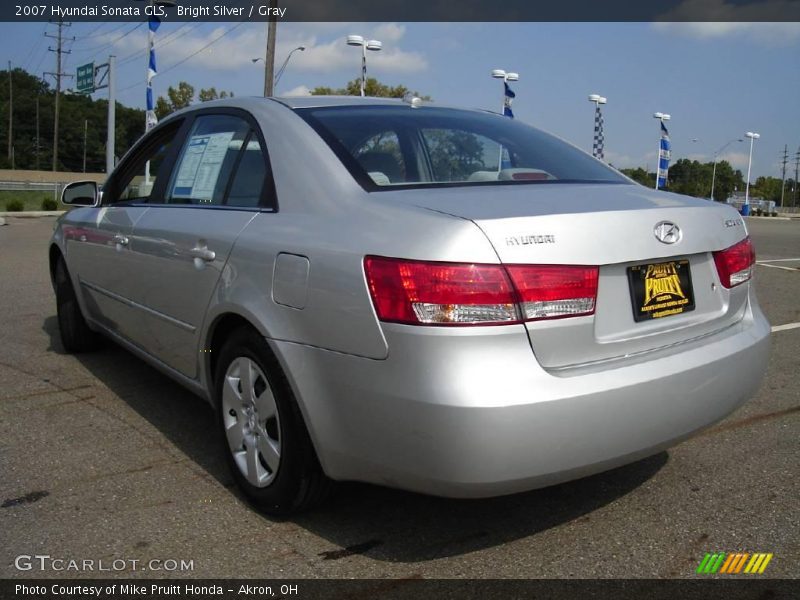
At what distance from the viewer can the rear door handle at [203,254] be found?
3.12 meters

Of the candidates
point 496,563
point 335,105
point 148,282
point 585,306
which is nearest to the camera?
point 585,306

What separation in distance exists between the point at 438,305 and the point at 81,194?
11.3 feet

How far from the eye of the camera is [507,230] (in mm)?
2297

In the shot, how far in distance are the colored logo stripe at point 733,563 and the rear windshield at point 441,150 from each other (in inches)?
57.3

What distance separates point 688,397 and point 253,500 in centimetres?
160

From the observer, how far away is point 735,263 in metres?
2.86

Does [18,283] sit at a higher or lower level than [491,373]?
lower

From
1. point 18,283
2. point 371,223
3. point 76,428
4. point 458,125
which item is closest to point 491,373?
point 371,223

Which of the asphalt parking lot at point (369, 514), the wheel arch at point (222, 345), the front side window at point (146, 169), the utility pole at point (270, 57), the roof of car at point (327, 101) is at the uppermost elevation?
the utility pole at point (270, 57)

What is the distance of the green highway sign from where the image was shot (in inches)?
1344

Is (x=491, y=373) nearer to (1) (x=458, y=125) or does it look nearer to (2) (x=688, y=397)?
(2) (x=688, y=397)

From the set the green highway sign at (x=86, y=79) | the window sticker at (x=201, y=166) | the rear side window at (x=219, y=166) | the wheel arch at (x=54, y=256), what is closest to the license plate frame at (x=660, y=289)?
the rear side window at (x=219, y=166)

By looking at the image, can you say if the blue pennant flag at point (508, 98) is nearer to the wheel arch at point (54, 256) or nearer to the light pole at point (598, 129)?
the light pole at point (598, 129)

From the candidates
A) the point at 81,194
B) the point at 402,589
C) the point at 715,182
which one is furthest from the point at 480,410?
the point at 715,182
